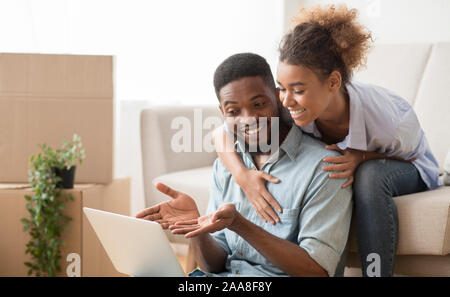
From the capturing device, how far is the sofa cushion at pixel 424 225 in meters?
1.10

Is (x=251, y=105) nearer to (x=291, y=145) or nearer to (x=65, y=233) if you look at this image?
(x=291, y=145)

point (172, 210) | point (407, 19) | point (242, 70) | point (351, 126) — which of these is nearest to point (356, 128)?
point (351, 126)

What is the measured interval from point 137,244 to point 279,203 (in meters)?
0.29

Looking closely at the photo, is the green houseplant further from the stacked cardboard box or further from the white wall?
the white wall

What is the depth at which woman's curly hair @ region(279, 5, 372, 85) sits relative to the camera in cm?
97

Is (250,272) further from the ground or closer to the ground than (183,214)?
closer to the ground

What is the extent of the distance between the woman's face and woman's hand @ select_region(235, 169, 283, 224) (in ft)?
0.46

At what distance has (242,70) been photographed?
101 cm

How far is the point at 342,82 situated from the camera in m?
1.05

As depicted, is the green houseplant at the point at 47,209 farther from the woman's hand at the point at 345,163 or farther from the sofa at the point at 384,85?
the woman's hand at the point at 345,163

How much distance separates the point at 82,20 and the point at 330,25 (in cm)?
153

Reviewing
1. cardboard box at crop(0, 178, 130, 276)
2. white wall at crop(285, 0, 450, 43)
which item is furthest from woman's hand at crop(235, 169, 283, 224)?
white wall at crop(285, 0, 450, 43)
